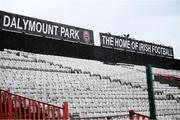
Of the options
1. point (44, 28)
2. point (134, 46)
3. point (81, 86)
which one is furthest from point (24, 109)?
point (134, 46)

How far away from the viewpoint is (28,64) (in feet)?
51.8

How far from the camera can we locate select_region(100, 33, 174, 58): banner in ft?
77.5

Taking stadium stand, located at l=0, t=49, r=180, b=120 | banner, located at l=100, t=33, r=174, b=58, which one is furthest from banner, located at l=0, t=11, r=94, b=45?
banner, located at l=100, t=33, r=174, b=58

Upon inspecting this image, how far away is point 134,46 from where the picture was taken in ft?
84.4

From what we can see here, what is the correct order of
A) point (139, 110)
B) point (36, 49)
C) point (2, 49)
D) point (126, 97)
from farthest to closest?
1. point (36, 49)
2. point (2, 49)
3. point (126, 97)
4. point (139, 110)

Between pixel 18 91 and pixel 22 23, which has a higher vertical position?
pixel 22 23

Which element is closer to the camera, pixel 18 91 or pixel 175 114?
pixel 18 91

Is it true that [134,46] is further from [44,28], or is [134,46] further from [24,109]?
[24,109]


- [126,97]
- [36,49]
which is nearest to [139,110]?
[126,97]

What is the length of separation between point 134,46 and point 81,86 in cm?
1161

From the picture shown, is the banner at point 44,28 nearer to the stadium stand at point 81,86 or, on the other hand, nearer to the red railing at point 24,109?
the stadium stand at point 81,86

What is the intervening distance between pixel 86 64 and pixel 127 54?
19.8 feet

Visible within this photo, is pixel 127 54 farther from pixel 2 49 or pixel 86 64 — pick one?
pixel 2 49

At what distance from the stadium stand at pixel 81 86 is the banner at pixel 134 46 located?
344 cm
